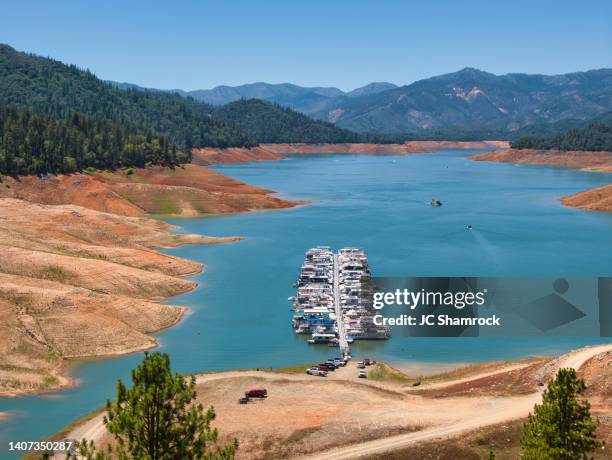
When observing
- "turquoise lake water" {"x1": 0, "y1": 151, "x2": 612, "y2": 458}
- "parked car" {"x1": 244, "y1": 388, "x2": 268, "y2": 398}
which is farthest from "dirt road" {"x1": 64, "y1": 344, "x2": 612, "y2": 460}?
"turquoise lake water" {"x1": 0, "y1": 151, "x2": 612, "y2": 458}

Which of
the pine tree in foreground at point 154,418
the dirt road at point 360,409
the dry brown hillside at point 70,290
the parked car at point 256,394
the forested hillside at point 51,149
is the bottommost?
the dirt road at point 360,409

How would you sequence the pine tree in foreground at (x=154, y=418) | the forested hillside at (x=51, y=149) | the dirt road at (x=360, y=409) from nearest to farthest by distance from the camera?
1. the pine tree in foreground at (x=154, y=418)
2. the dirt road at (x=360, y=409)
3. the forested hillside at (x=51, y=149)

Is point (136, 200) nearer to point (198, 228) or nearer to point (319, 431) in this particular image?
point (198, 228)

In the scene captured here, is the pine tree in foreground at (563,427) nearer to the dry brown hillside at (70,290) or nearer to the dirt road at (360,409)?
the dirt road at (360,409)

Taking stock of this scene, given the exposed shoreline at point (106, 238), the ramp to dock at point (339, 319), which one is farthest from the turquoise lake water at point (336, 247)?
the exposed shoreline at point (106, 238)

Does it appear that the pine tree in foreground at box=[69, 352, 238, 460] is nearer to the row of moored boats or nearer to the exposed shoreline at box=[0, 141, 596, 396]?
the exposed shoreline at box=[0, 141, 596, 396]

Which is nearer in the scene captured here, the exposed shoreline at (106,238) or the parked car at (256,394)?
the parked car at (256,394)

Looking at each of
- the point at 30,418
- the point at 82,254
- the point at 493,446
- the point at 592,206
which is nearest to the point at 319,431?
the point at 493,446

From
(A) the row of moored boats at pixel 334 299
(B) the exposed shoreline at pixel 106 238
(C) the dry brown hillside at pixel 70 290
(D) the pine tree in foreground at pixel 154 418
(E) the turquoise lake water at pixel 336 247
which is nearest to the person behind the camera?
(D) the pine tree in foreground at pixel 154 418
